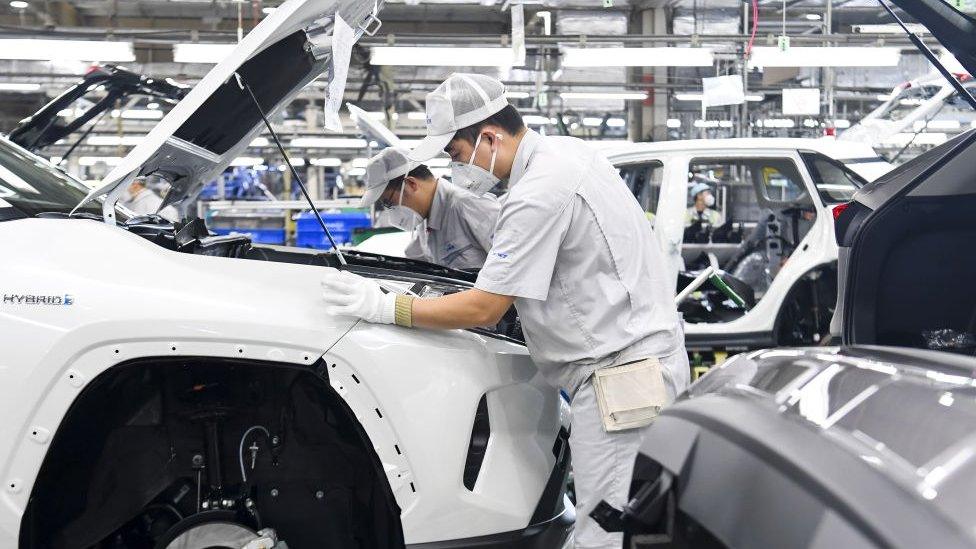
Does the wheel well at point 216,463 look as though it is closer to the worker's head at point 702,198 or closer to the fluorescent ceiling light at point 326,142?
the worker's head at point 702,198

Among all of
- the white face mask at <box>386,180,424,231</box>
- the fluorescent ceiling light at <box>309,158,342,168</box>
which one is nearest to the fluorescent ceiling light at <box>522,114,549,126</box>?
the fluorescent ceiling light at <box>309,158,342,168</box>

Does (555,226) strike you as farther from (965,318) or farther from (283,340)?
(965,318)

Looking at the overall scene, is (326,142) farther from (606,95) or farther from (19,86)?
(606,95)

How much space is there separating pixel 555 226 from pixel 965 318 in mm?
1183

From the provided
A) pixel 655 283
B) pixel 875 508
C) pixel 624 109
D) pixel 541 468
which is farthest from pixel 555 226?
pixel 624 109

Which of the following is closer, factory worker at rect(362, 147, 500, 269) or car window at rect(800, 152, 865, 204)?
factory worker at rect(362, 147, 500, 269)

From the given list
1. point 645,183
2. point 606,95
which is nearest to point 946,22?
point 645,183

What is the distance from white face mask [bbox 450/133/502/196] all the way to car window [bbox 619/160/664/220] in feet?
12.5

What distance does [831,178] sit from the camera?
6.45 meters

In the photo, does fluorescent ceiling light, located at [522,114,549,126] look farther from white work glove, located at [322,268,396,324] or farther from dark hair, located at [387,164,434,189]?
white work glove, located at [322,268,396,324]

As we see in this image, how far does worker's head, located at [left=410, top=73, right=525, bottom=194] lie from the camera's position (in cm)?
289

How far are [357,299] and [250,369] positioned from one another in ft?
1.42

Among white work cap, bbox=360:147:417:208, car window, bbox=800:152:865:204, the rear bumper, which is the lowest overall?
the rear bumper

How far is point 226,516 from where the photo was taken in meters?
2.60
